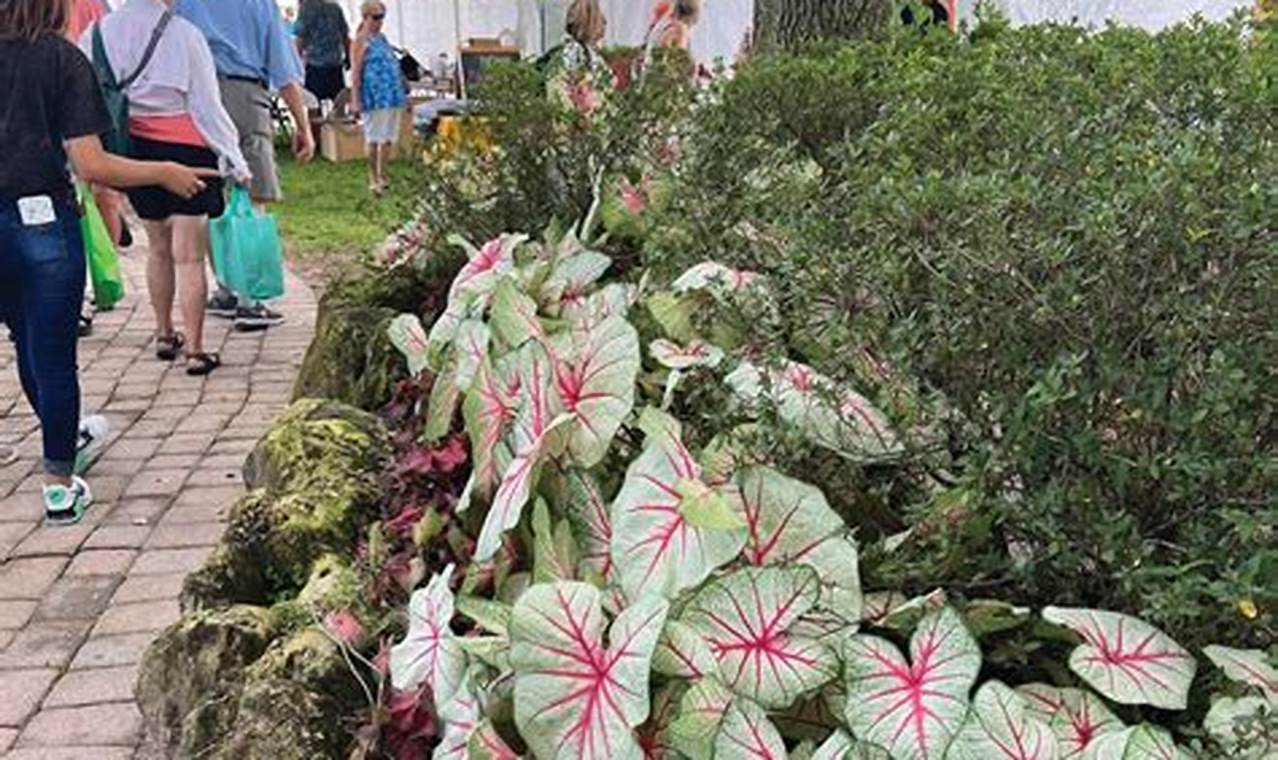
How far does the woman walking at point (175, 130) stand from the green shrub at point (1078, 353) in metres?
3.98

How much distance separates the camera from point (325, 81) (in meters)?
14.0

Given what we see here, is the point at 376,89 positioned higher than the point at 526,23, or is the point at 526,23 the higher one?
the point at 526,23

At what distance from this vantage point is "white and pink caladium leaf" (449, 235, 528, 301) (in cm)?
310

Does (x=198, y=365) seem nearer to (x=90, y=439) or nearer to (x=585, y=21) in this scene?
(x=90, y=439)

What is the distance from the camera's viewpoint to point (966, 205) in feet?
5.75

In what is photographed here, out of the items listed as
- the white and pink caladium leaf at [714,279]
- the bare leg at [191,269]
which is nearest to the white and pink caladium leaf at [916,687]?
the white and pink caladium leaf at [714,279]

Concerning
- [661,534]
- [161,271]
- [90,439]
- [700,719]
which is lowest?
[90,439]

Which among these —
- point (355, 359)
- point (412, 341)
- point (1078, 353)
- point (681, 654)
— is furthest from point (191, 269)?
point (1078, 353)

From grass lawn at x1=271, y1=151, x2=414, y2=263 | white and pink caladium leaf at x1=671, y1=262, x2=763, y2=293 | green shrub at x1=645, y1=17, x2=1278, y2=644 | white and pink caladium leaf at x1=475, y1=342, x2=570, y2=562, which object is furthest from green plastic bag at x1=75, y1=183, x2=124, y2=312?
green shrub at x1=645, y1=17, x2=1278, y2=644

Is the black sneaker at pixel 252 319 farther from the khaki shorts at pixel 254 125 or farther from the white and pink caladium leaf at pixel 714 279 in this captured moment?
the white and pink caladium leaf at pixel 714 279

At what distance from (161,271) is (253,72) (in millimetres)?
1159

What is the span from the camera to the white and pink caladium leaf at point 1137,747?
4.42ft

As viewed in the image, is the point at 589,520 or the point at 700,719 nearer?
the point at 700,719

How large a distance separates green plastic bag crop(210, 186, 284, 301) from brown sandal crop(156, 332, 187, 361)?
0.44 m
